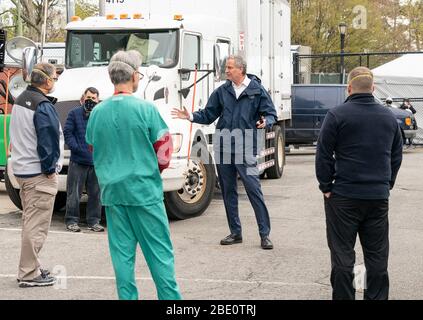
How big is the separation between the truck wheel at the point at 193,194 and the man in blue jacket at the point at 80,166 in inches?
39.5

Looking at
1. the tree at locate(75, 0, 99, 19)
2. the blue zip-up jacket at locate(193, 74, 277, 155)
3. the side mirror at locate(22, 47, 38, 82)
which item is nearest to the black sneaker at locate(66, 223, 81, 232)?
the side mirror at locate(22, 47, 38, 82)

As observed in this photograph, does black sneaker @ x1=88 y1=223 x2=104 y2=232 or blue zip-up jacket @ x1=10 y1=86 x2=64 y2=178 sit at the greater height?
blue zip-up jacket @ x1=10 y1=86 x2=64 y2=178

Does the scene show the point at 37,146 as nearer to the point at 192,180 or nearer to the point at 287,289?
the point at 287,289

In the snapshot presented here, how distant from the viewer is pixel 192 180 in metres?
11.5

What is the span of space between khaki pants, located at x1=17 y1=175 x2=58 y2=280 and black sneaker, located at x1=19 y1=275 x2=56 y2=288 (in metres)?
0.03

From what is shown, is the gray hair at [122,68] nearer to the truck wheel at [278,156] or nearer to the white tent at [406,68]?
the truck wheel at [278,156]

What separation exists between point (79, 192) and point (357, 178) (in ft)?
17.2

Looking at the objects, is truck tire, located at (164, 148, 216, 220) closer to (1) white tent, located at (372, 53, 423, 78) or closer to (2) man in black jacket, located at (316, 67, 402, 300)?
(2) man in black jacket, located at (316, 67, 402, 300)

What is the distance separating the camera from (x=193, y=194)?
37.6 feet

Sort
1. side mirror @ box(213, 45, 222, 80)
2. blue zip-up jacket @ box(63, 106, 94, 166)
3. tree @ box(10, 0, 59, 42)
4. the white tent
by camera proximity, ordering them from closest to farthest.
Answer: blue zip-up jacket @ box(63, 106, 94, 166), side mirror @ box(213, 45, 222, 80), the white tent, tree @ box(10, 0, 59, 42)

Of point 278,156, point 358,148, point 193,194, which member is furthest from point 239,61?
point 278,156

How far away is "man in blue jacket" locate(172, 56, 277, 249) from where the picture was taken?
30.2ft
